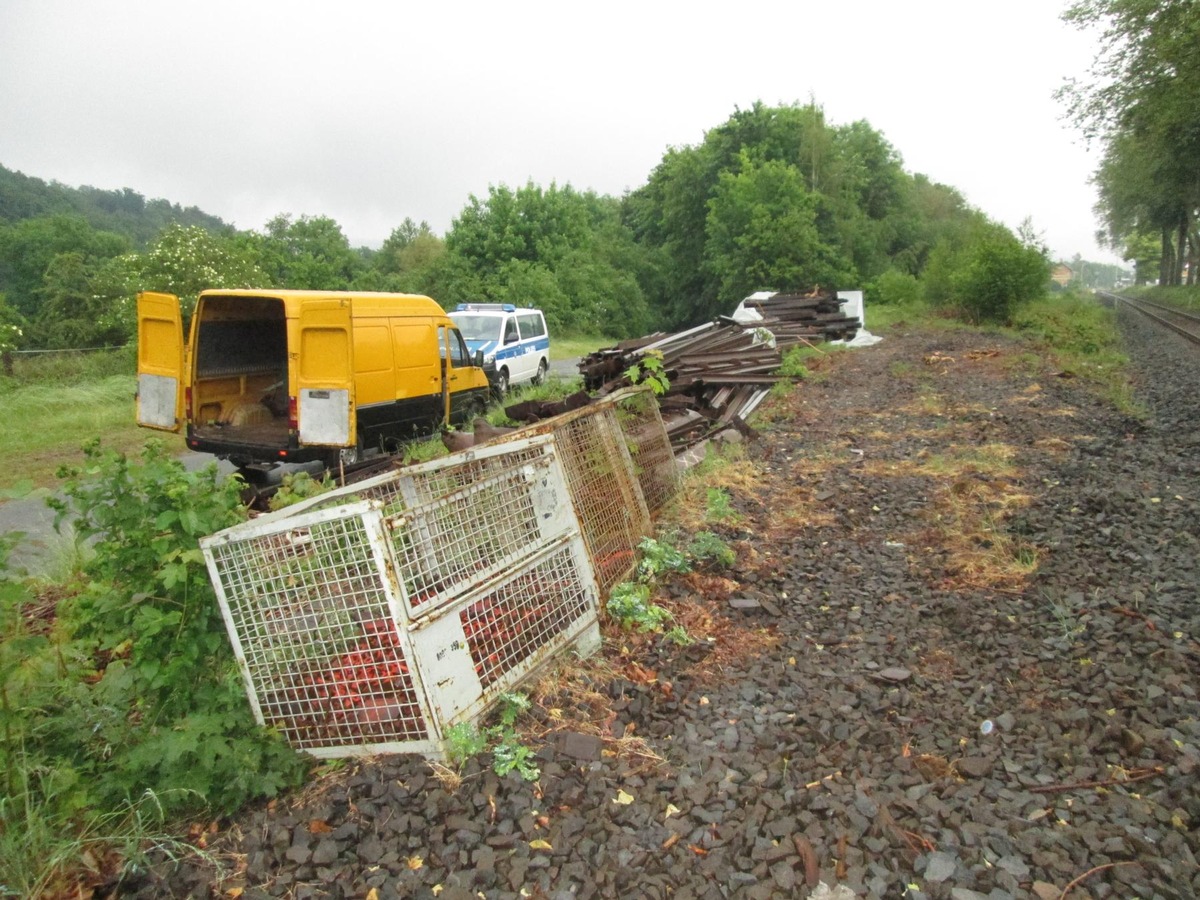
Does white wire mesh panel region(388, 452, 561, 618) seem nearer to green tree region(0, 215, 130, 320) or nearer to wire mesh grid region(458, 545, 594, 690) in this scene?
wire mesh grid region(458, 545, 594, 690)

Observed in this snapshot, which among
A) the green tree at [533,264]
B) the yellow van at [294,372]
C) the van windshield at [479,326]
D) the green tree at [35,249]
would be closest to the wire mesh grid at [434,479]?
the yellow van at [294,372]

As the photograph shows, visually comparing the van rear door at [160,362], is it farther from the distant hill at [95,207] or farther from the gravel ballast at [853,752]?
the distant hill at [95,207]

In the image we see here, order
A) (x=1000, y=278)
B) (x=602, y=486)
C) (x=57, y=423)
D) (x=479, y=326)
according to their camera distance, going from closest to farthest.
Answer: (x=602, y=486) < (x=57, y=423) < (x=479, y=326) < (x=1000, y=278)

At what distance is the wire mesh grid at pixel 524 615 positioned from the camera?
3.24m

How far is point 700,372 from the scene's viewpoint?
12.0 meters

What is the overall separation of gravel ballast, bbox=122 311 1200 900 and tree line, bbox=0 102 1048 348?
2383cm

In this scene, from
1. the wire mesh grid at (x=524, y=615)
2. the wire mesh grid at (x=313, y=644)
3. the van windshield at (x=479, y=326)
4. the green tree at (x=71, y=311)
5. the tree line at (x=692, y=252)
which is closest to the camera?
the wire mesh grid at (x=313, y=644)

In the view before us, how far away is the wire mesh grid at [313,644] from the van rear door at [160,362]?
7093 mm

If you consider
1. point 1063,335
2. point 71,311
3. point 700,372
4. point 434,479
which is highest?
point 71,311

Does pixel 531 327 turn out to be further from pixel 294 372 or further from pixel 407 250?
pixel 407 250

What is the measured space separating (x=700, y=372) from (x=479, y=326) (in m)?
6.94

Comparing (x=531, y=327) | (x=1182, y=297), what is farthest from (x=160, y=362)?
(x=1182, y=297)

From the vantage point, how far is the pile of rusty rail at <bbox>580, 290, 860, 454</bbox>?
31.7 feet

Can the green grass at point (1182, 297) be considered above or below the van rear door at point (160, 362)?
below
